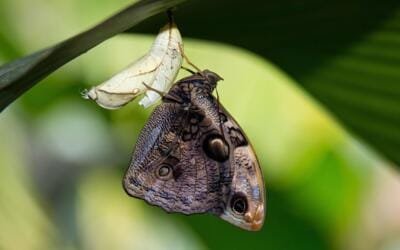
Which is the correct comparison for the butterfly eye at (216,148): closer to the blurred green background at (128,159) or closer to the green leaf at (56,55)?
the green leaf at (56,55)

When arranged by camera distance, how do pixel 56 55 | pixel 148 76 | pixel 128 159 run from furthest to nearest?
pixel 128 159 < pixel 148 76 < pixel 56 55

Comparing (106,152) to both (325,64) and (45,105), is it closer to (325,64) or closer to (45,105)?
(45,105)

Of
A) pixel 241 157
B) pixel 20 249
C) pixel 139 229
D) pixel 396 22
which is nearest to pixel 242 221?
pixel 241 157

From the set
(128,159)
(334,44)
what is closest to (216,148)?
(334,44)

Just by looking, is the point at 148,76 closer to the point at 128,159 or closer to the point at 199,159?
the point at 199,159

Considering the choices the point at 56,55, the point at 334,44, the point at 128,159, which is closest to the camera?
the point at 56,55

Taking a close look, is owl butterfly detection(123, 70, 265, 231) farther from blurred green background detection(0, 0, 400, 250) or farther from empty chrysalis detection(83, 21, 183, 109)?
blurred green background detection(0, 0, 400, 250)

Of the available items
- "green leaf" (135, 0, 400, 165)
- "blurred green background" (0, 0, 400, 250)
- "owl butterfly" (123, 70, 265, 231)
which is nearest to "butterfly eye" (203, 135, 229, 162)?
"owl butterfly" (123, 70, 265, 231)

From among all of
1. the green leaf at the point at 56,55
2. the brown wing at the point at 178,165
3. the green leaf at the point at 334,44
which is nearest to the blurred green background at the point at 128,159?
the green leaf at the point at 334,44
